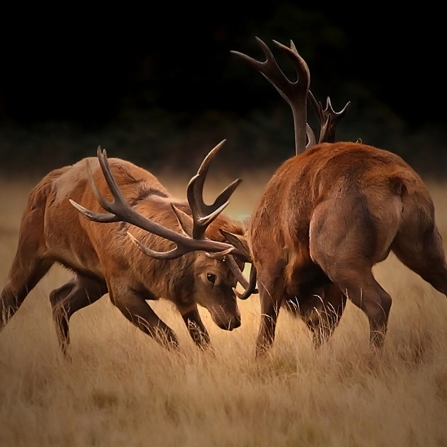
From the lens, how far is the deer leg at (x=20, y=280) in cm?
604

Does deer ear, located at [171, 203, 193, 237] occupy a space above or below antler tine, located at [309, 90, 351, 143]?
below

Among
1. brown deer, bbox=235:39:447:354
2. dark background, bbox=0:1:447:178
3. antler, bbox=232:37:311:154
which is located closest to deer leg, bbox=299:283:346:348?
brown deer, bbox=235:39:447:354

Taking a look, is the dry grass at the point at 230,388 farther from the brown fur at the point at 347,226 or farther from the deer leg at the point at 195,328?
the brown fur at the point at 347,226

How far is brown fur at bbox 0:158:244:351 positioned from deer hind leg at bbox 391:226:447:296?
4.00ft

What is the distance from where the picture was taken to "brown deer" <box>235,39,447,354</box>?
4438 mm

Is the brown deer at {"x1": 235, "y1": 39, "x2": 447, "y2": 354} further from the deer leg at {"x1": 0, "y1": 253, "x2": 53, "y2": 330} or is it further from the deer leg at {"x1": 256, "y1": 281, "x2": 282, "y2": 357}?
the deer leg at {"x1": 0, "y1": 253, "x2": 53, "y2": 330}

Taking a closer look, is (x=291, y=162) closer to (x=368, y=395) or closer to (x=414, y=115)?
(x=368, y=395)

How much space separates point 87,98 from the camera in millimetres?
19672

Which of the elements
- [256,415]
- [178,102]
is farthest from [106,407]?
[178,102]

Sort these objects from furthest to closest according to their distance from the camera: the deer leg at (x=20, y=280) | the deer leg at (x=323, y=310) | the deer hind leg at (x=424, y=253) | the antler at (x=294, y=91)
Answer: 1. the deer leg at (x=20, y=280)
2. the antler at (x=294, y=91)
3. the deer leg at (x=323, y=310)
4. the deer hind leg at (x=424, y=253)

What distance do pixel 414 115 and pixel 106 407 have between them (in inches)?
610

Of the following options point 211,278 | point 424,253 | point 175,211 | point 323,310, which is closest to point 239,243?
point 211,278

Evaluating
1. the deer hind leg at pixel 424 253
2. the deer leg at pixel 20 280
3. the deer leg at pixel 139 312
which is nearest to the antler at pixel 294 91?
the deer leg at pixel 139 312

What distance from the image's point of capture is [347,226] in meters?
4.44
